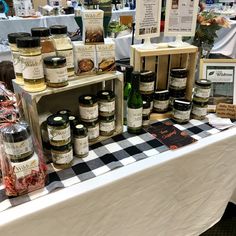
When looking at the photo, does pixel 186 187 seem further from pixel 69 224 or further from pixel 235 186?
pixel 69 224

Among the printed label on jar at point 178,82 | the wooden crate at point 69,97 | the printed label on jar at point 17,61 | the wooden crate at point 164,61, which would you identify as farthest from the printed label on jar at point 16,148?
the printed label on jar at point 178,82

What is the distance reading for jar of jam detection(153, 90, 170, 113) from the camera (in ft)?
3.47

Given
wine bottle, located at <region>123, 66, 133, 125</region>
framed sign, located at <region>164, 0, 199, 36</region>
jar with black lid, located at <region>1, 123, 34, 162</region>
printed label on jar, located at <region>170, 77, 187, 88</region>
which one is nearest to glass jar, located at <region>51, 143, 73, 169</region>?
jar with black lid, located at <region>1, 123, 34, 162</region>

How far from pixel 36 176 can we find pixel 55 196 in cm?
7

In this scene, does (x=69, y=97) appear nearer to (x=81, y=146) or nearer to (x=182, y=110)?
(x=81, y=146)

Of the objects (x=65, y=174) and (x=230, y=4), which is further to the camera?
(x=230, y=4)

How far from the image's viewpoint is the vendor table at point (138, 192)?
0.68 meters

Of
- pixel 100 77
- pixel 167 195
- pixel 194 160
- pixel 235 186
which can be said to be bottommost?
pixel 235 186

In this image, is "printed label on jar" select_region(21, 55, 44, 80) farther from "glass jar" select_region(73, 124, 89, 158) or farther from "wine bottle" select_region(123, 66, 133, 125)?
"wine bottle" select_region(123, 66, 133, 125)

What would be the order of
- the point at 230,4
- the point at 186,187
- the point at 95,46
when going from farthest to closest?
the point at 230,4 < the point at 186,187 < the point at 95,46

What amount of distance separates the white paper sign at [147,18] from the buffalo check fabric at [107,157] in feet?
1.25

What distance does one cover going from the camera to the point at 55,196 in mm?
682

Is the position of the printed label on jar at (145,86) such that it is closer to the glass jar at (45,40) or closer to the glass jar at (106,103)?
the glass jar at (106,103)

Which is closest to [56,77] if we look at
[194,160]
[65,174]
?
[65,174]
